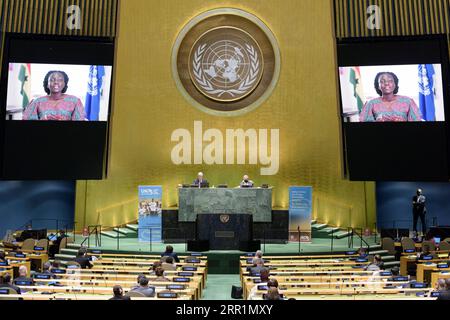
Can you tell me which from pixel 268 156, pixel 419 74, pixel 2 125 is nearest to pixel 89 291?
pixel 2 125

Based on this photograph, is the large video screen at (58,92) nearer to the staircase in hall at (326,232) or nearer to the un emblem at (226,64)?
the un emblem at (226,64)

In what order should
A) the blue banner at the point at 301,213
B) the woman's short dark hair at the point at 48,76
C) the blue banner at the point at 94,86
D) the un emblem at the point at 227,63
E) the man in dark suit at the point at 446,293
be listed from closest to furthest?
the man in dark suit at the point at 446,293 → the blue banner at the point at 301,213 → the woman's short dark hair at the point at 48,76 → the blue banner at the point at 94,86 → the un emblem at the point at 227,63

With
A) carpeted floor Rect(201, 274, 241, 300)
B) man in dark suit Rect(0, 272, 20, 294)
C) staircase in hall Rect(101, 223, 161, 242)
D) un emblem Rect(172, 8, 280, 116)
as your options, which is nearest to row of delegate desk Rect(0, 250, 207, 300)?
man in dark suit Rect(0, 272, 20, 294)

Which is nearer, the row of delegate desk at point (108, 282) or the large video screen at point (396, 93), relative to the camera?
the row of delegate desk at point (108, 282)

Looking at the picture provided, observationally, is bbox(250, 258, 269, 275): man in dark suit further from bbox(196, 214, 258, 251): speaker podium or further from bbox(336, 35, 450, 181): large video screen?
bbox(336, 35, 450, 181): large video screen

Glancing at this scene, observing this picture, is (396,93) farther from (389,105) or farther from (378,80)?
(378,80)

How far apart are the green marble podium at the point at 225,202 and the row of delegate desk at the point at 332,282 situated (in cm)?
288

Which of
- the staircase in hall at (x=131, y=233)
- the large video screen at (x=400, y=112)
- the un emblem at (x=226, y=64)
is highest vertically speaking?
the un emblem at (x=226, y=64)

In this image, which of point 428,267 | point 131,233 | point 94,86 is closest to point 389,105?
point 428,267

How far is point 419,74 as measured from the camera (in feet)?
52.0

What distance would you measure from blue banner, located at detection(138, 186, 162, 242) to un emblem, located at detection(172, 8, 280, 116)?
4.58 metres

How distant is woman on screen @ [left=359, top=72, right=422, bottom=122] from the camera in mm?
15898

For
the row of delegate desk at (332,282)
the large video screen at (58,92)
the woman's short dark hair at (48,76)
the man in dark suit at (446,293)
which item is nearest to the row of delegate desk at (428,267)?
the row of delegate desk at (332,282)

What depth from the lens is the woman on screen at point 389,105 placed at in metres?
15.9
